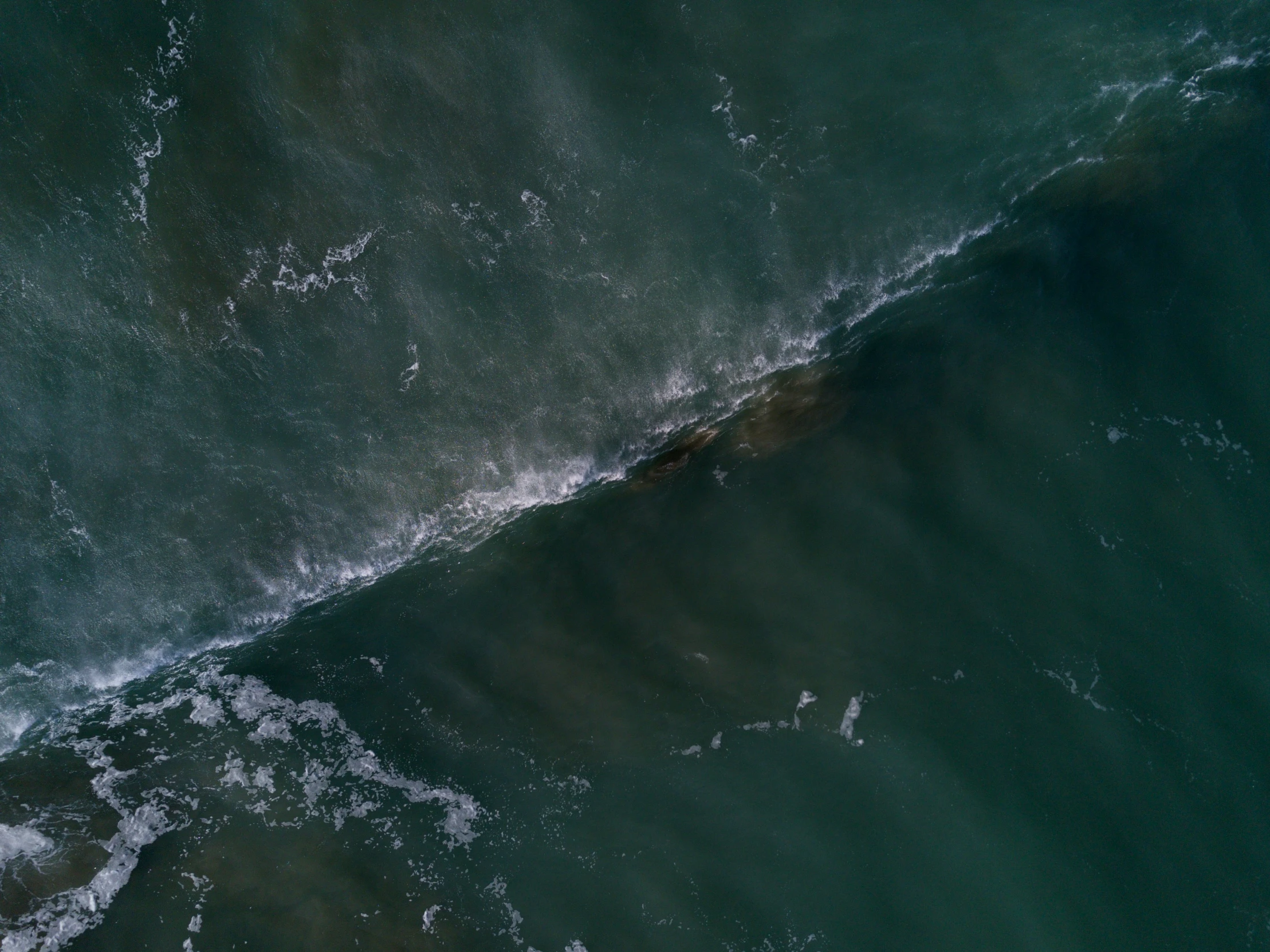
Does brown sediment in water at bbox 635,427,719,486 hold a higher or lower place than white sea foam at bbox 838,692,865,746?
higher

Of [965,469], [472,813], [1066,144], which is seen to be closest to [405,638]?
[472,813]

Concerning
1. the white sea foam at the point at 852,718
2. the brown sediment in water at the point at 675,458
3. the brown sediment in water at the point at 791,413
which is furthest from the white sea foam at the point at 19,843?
the white sea foam at the point at 852,718

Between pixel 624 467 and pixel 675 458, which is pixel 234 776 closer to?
pixel 624 467

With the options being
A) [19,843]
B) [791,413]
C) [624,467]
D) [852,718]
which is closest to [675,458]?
[624,467]

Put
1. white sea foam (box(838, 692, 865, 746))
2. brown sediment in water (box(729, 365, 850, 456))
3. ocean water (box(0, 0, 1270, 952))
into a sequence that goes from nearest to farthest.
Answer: ocean water (box(0, 0, 1270, 952)) < white sea foam (box(838, 692, 865, 746)) < brown sediment in water (box(729, 365, 850, 456))

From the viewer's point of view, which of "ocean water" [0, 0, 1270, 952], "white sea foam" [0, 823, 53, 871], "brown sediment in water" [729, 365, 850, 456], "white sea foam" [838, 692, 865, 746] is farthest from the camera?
"brown sediment in water" [729, 365, 850, 456]

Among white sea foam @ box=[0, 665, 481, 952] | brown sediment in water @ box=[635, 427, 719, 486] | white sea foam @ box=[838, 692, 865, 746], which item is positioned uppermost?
brown sediment in water @ box=[635, 427, 719, 486]

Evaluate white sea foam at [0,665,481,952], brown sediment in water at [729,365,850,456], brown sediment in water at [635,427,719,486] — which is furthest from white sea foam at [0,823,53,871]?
brown sediment in water at [729,365,850,456]

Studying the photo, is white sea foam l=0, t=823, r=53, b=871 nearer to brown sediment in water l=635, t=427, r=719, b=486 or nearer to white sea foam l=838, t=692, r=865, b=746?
brown sediment in water l=635, t=427, r=719, b=486

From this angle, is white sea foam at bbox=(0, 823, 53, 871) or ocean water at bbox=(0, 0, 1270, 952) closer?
white sea foam at bbox=(0, 823, 53, 871)
